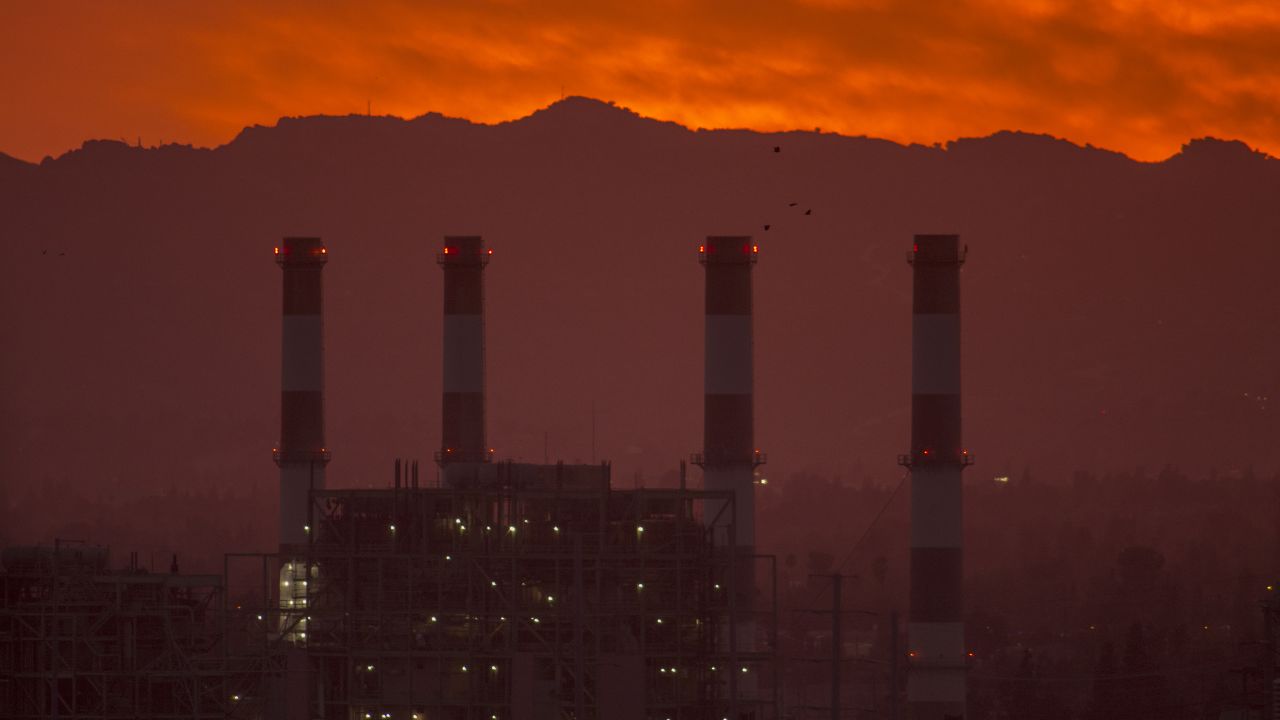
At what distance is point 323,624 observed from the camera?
61.2 meters

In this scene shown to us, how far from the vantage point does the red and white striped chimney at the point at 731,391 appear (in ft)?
233

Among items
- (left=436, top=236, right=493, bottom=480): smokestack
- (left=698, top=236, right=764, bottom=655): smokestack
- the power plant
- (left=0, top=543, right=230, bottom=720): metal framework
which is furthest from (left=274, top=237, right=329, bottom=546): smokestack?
(left=0, top=543, right=230, bottom=720): metal framework

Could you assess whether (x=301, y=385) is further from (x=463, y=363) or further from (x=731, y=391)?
(x=731, y=391)

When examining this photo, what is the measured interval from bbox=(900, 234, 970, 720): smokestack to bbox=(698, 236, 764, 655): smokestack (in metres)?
5.16

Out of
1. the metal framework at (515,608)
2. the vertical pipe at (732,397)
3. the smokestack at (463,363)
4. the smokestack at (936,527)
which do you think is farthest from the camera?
the smokestack at (463,363)

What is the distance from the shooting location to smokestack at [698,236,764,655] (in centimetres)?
7094

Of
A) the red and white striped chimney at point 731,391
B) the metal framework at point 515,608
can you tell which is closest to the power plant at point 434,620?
the metal framework at point 515,608

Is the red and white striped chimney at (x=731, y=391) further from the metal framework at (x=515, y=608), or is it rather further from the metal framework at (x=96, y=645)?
the metal framework at (x=96, y=645)

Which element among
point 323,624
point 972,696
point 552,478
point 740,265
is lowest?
point 972,696

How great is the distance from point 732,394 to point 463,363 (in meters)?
10.8

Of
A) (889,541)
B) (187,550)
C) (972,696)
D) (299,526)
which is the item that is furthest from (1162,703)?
(187,550)

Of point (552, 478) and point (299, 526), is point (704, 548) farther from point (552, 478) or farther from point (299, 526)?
point (299, 526)

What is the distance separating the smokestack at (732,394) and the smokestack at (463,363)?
9.25 metres

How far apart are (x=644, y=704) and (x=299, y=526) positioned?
62.4ft
